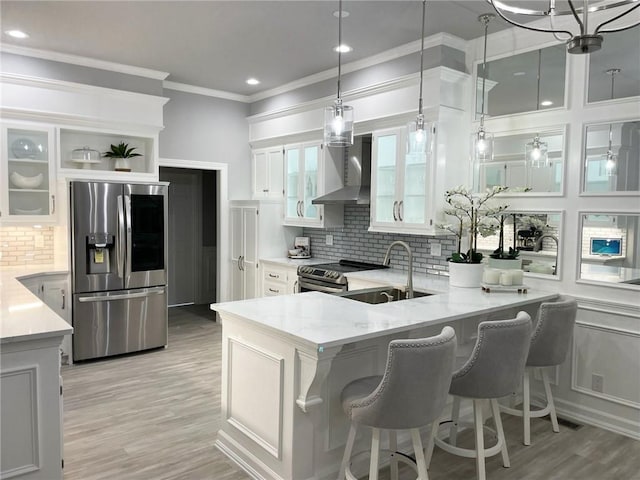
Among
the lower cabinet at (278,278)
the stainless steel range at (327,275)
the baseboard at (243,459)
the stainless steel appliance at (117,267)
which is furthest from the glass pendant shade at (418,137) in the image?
the stainless steel appliance at (117,267)

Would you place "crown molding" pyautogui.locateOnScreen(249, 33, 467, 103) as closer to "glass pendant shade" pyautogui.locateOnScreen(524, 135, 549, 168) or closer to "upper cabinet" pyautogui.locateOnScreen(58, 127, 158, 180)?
"glass pendant shade" pyautogui.locateOnScreen(524, 135, 549, 168)

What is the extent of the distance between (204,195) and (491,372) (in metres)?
5.96

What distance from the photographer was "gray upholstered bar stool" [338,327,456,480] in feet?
6.84

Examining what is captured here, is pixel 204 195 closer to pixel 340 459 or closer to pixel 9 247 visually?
pixel 9 247

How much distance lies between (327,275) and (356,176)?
4.11 feet

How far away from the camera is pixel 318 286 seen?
4848 mm

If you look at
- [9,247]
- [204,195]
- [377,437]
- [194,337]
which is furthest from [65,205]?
[377,437]

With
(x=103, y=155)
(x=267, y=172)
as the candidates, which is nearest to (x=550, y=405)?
(x=267, y=172)

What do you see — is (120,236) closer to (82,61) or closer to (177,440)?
(82,61)

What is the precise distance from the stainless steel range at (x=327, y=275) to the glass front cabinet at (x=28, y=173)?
2568 millimetres

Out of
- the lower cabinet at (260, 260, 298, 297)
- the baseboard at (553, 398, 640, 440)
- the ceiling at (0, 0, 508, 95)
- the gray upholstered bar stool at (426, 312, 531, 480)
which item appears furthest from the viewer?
the lower cabinet at (260, 260, 298, 297)

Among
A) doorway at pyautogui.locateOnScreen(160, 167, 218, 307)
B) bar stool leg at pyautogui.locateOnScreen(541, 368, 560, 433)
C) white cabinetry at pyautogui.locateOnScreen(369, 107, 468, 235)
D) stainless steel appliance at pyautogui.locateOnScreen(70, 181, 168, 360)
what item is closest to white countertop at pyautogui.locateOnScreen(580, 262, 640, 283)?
bar stool leg at pyautogui.locateOnScreen(541, 368, 560, 433)

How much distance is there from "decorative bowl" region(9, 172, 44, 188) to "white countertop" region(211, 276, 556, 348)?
2.93 meters

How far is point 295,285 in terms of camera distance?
17.1 feet
